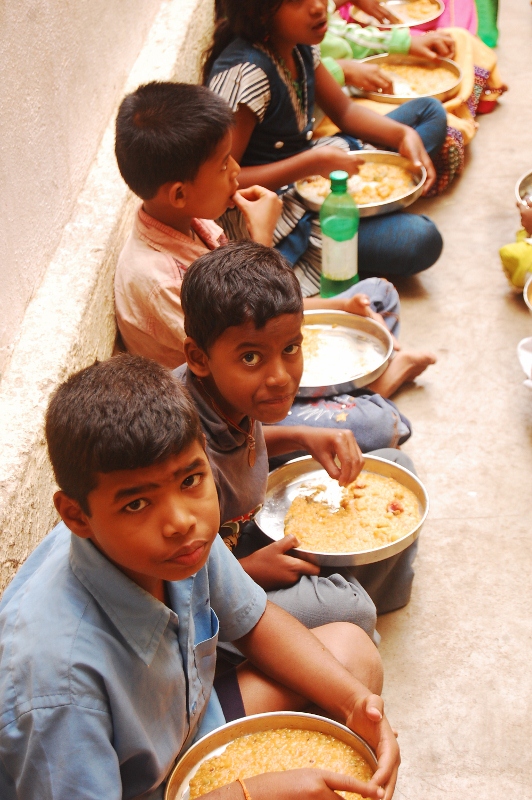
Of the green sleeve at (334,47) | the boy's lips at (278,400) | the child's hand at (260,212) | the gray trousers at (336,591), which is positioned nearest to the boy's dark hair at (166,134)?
the child's hand at (260,212)

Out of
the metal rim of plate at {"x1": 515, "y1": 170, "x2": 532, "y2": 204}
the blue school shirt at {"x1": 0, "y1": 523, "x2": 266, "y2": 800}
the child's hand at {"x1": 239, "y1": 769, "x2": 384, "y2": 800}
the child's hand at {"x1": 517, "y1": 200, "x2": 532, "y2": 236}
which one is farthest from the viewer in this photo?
the metal rim of plate at {"x1": 515, "y1": 170, "x2": 532, "y2": 204}

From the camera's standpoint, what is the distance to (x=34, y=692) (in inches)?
44.2

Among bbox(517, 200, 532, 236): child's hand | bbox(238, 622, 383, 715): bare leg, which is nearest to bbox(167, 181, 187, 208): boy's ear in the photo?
bbox(238, 622, 383, 715): bare leg

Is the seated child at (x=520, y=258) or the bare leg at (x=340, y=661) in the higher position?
the bare leg at (x=340, y=661)

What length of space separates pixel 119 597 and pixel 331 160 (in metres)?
2.37

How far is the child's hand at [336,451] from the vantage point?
6.79 ft

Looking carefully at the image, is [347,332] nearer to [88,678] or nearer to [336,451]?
[336,451]

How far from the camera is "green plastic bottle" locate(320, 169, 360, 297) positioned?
3193 millimetres

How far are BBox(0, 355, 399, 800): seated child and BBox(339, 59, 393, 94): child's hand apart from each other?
10.5 feet

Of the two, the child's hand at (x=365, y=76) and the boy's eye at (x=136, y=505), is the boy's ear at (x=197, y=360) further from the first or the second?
the child's hand at (x=365, y=76)

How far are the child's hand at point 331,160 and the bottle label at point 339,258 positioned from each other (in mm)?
254

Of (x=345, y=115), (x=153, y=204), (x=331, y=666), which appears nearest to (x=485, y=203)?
(x=345, y=115)

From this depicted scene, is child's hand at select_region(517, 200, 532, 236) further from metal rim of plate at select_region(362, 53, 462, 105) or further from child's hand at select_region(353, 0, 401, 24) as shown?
child's hand at select_region(353, 0, 401, 24)

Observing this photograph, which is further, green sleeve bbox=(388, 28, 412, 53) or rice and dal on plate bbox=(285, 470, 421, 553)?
green sleeve bbox=(388, 28, 412, 53)
